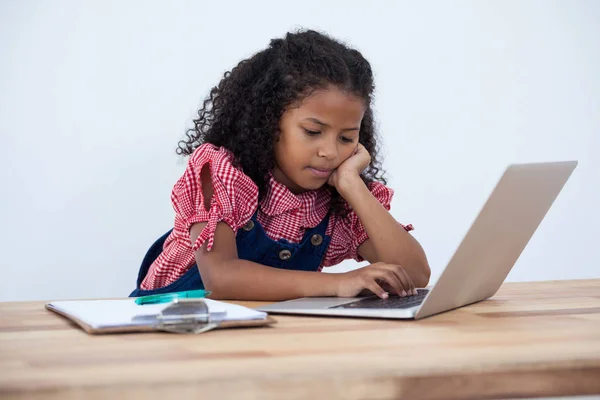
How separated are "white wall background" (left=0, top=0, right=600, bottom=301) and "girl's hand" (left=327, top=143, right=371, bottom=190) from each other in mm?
560

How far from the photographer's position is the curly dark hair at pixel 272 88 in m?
1.66

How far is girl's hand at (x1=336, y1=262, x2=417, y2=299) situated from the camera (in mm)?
1240

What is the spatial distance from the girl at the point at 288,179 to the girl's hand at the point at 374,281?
24 cm

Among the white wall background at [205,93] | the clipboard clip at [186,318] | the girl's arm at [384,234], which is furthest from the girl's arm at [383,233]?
the clipboard clip at [186,318]

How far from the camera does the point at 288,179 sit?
5.75ft

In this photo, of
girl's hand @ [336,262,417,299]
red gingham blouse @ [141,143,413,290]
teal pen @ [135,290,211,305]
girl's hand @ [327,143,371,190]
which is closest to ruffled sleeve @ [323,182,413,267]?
red gingham blouse @ [141,143,413,290]

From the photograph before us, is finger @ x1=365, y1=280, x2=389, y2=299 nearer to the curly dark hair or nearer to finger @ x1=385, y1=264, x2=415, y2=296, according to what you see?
finger @ x1=385, y1=264, x2=415, y2=296

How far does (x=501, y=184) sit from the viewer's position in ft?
3.14

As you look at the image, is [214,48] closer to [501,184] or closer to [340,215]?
[340,215]

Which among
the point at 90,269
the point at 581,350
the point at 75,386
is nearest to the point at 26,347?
the point at 75,386

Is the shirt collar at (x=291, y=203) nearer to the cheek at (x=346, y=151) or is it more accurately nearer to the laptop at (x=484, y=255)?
the cheek at (x=346, y=151)

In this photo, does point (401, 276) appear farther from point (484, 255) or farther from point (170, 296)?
point (170, 296)

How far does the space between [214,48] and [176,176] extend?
1.34ft

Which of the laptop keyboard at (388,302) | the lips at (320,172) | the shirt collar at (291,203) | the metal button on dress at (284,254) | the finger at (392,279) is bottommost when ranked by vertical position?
the laptop keyboard at (388,302)
